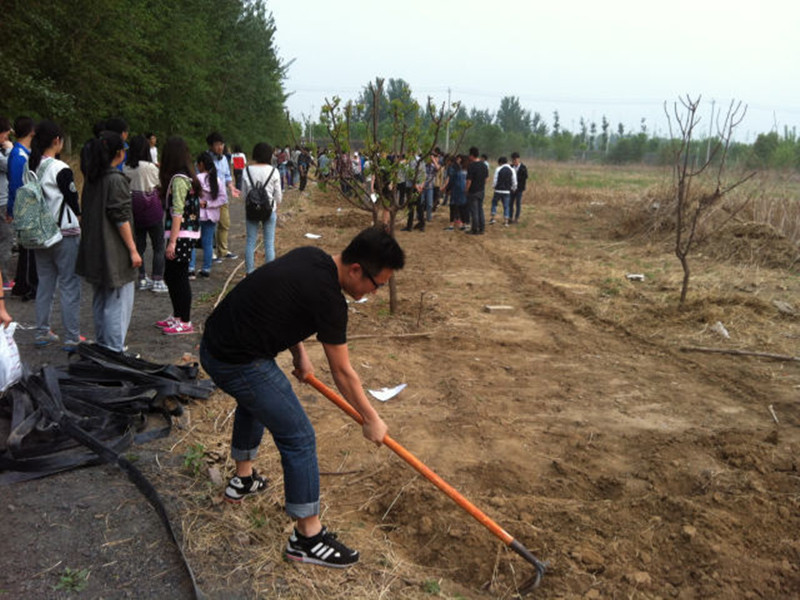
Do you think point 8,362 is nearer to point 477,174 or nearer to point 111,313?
point 111,313

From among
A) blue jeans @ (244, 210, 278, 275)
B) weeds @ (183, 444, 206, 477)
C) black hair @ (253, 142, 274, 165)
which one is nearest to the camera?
weeds @ (183, 444, 206, 477)

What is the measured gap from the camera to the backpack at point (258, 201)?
22.3 feet

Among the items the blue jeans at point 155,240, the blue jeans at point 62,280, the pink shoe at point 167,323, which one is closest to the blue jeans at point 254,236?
the blue jeans at point 155,240

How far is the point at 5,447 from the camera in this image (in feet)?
10.9

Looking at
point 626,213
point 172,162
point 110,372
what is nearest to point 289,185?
point 626,213

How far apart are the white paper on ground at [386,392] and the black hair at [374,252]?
2493 mm

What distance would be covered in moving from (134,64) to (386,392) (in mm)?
15933

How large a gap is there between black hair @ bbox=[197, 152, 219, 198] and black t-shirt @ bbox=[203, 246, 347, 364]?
15.5 ft

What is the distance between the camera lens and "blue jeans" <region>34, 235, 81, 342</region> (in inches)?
186

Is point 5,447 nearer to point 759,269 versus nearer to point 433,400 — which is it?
point 433,400

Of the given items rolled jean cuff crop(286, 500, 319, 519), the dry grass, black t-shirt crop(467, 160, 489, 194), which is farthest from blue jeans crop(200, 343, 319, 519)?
black t-shirt crop(467, 160, 489, 194)

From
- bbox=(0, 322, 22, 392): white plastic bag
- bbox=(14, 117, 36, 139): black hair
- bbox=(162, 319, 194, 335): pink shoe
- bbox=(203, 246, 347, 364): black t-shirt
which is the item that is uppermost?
bbox=(14, 117, 36, 139): black hair

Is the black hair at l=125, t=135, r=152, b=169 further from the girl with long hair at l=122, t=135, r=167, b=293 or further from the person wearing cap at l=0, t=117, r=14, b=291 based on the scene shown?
the person wearing cap at l=0, t=117, r=14, b=291

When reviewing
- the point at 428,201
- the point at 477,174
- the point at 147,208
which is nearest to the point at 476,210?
the point at 477,174
